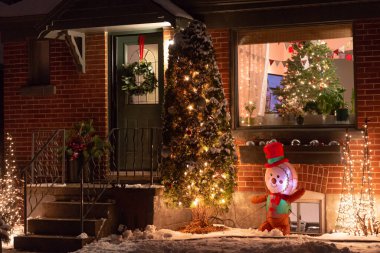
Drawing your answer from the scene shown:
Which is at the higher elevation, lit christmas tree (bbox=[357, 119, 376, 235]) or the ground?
lit christmas tree (bbox=[357, 119, 376, 235])

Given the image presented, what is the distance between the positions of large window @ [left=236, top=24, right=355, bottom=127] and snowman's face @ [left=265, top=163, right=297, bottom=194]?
1207mm

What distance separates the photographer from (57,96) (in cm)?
1403

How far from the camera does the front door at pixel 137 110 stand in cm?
1349

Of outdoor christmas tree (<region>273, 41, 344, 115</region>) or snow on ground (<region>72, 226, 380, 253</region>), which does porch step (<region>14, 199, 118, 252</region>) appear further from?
outdoor christmas tree (<region>273, 41, 344, 115</region>)

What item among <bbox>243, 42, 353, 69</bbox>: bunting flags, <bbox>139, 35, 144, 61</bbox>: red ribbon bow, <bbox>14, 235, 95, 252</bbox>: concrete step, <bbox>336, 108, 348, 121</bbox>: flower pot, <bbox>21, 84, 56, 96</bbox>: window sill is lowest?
<bbox>14, 235, 95, 252</bbox>: concrete step

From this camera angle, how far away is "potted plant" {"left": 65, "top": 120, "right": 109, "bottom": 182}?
12938mm

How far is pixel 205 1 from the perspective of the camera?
12.9 m

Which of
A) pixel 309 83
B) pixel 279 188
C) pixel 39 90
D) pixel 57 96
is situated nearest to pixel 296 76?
pixel 309 83

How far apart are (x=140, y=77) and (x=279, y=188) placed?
365 centimetres

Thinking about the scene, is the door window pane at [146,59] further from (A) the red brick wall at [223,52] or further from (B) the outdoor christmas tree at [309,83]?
(B) the outdoor christmas tree at [309,83]

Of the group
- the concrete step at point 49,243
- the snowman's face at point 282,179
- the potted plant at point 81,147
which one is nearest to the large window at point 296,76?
the snowman's face at point 282,179

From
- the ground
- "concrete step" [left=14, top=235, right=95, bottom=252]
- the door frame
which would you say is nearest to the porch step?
"concrete step" [left=14, top=235, right=95, bottom=252]

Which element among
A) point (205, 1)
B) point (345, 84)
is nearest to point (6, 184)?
point (205, 1)

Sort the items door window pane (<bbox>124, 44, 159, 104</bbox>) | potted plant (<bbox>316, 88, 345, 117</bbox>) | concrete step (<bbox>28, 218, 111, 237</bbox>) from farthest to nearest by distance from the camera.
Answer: door window pane (<bbox>124, 44, 159, 104</bbox>)
potted plant (<bbox>316, 88, 345, 117</bbox>)
concrete step (<bbox>28, 218, 111, 237</bbox>)
